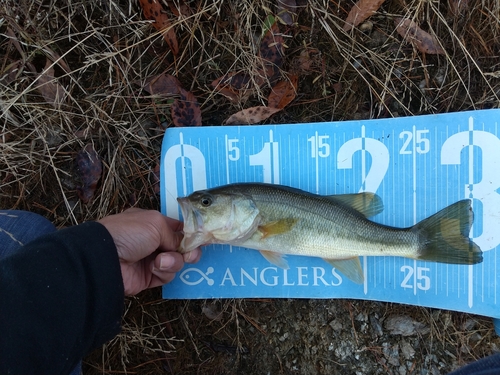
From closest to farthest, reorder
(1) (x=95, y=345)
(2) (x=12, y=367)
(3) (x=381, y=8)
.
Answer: (2) (x=12, y=367)
(1) (x=95, y=345)
(3) (x=381, y=8)

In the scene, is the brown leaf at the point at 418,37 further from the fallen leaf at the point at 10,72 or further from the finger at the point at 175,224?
the fallen leaf at the point at 10,72

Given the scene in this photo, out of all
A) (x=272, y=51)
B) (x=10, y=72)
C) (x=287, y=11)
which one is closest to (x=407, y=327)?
(x=272, y=51)

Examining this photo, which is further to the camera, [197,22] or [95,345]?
[197,22]

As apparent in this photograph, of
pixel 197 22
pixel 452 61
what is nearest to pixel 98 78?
pixel 197 22

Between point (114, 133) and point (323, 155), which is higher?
point (114, 133)

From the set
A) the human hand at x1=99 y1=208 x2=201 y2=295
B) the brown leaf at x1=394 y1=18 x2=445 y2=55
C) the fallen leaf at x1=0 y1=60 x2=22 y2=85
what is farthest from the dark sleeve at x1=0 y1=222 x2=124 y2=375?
the brown leaf at x1=394 y1=18 x2=445 y2=55

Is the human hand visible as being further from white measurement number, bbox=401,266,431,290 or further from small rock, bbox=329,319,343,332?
white measurement number, bbox=401,266,431,290

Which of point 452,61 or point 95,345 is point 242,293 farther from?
point 452,61

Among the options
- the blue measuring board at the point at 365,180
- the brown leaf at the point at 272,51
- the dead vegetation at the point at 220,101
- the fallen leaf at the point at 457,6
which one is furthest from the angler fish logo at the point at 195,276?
the fallen leaf at the point at 457,6
